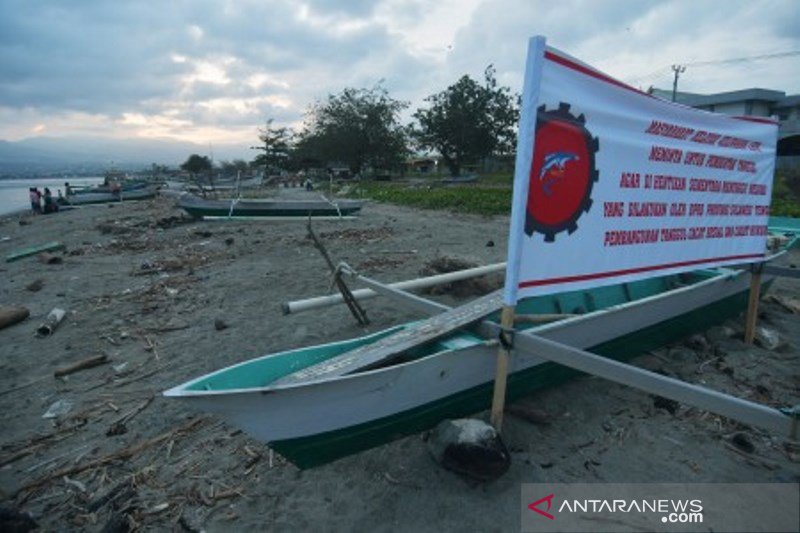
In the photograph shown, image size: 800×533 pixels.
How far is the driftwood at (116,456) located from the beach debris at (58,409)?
1029 mm

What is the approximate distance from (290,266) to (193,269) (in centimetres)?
219

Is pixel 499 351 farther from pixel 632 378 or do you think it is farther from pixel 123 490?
pixel 123 490

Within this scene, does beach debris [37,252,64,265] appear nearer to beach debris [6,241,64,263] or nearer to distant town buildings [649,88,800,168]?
beach debris [6,241,64,263]

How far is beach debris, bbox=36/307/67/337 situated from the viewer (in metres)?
6.19

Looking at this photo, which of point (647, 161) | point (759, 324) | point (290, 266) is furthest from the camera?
point (290, 266)

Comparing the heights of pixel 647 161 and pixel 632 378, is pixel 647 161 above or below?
above

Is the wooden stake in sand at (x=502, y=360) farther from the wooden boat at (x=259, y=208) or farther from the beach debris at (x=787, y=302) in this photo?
the wooden boat at (x=259, y=208)

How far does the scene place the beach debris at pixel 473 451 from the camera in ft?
9.41

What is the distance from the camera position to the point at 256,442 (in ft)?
11.6

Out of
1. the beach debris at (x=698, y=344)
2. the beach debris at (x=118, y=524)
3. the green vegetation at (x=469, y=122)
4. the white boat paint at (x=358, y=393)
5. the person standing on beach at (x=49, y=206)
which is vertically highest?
the green vegetation at (x=469, y=122)

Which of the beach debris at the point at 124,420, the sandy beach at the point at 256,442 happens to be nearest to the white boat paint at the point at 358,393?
the sandy beach at the point at 256,442

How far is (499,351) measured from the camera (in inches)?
119

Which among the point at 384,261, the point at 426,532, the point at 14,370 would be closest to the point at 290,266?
the point at 384,261

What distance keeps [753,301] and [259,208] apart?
49.6 feet
